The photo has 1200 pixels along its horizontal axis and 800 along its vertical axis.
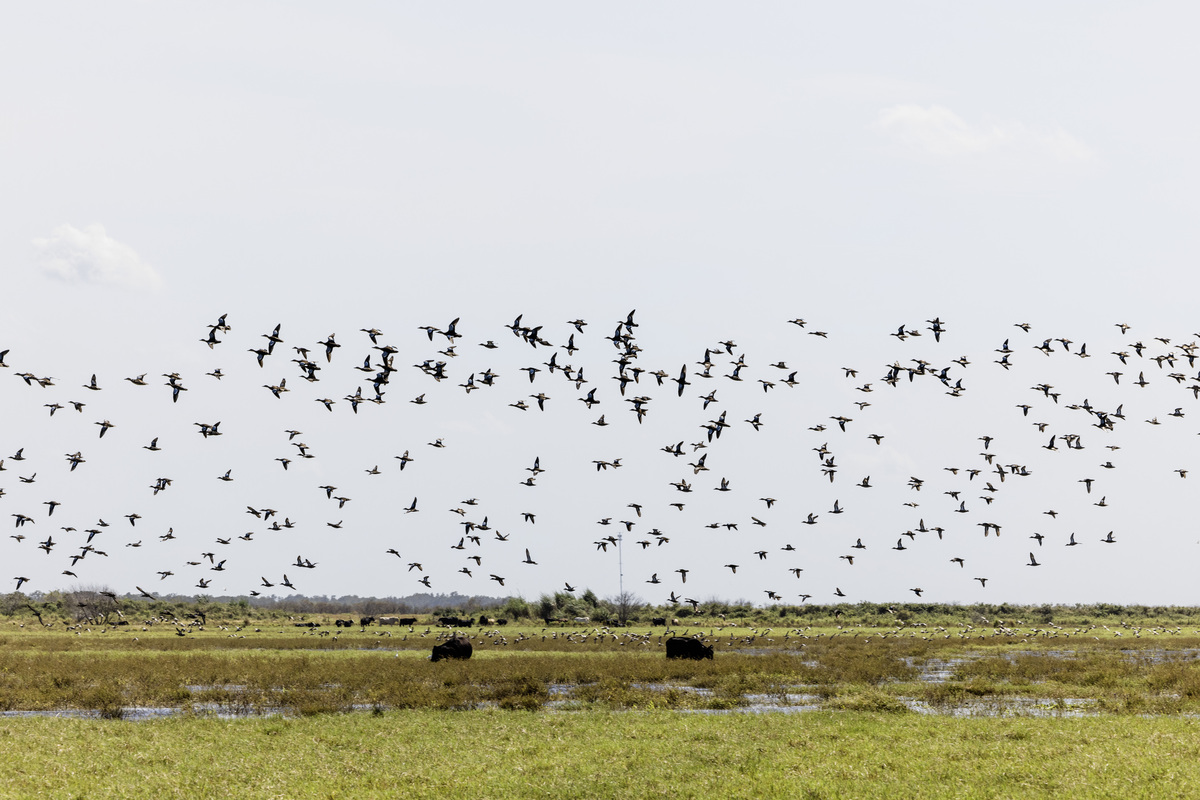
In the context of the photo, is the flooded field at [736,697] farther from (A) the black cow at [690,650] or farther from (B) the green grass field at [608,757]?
(A) the black cow at [690,650]

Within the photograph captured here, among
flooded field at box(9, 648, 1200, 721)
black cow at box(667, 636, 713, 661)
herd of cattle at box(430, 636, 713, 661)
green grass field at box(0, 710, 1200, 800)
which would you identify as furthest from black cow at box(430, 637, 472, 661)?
green grass field at box(0, 710, 1200, 800)

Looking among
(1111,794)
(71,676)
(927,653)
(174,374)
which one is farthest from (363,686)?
(927,653)

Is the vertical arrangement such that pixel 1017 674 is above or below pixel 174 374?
below

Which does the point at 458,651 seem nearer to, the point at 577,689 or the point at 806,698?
the point at 577,689

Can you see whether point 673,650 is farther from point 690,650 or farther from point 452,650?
point 452,650

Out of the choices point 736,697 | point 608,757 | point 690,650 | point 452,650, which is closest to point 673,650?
point 690,650

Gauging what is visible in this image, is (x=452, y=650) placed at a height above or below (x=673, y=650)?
above

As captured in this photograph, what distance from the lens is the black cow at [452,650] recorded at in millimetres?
50688

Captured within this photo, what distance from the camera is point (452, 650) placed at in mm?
50875

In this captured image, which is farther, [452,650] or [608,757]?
[452,650]

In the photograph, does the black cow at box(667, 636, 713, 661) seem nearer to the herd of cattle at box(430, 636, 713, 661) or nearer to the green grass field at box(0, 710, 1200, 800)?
the herd of cattle at box(430, 636, 713, 661)

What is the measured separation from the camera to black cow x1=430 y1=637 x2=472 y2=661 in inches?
1996

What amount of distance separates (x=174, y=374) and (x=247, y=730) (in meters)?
18.1

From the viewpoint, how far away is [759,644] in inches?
2606
